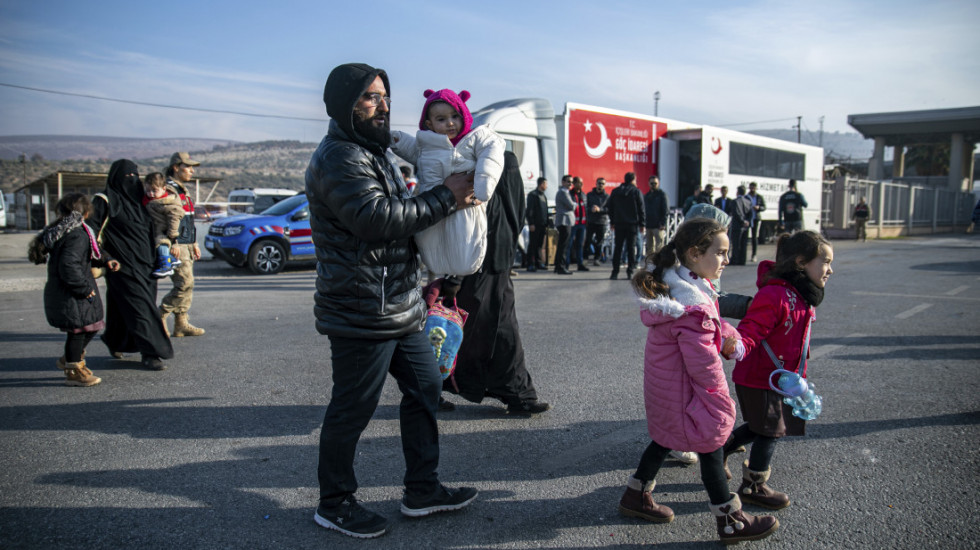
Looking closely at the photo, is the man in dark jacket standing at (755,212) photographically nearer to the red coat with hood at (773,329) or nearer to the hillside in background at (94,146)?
the red coat with hood at (773,329)

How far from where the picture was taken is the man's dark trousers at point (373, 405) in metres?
2.62

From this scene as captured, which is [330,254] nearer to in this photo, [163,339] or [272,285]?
[163,339]

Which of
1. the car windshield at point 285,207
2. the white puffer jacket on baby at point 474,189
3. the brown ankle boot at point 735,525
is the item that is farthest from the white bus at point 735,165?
the brown ankle boot at point 735,525

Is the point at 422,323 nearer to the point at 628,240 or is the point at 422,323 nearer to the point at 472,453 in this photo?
the point at 472,453

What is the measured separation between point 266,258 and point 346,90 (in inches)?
453

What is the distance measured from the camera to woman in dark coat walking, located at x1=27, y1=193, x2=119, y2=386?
15.6ft

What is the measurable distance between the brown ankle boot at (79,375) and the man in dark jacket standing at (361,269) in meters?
3.23

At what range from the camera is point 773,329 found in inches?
114

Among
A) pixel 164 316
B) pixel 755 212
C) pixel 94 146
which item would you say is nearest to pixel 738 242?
pixel 755 212

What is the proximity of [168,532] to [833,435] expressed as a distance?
12.3ft

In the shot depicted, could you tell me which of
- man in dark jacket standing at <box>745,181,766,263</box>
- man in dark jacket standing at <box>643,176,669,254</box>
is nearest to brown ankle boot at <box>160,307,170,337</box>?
man in dark jacket standing at <box>643,176,669,254</box>

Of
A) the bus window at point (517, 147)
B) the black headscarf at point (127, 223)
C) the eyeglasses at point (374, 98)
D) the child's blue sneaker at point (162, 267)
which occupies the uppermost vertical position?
the bus window at point (517, 147)

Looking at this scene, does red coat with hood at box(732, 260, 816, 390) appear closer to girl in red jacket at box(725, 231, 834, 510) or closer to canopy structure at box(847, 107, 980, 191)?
girl in red jacket at box(725, 231, 834, 510)

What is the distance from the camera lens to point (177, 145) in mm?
171000
